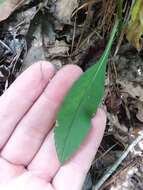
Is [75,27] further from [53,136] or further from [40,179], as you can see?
[40,179]

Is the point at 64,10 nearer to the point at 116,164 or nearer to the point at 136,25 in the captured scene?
the point at 136,25

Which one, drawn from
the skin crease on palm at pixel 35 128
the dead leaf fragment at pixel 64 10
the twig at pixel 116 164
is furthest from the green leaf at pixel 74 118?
the dead leaf fragment at pixel 64 10

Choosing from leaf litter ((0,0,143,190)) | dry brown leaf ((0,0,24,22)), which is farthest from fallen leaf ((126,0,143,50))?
dry brown leaf ((0,0,24,22))

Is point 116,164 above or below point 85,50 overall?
below

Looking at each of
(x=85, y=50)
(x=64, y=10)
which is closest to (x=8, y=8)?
(x=64, y=10)

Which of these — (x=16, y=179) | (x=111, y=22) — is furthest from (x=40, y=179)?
(x=111, y=22)

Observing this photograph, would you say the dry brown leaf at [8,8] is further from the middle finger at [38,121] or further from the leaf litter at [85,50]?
the middle finger at [38,121]
